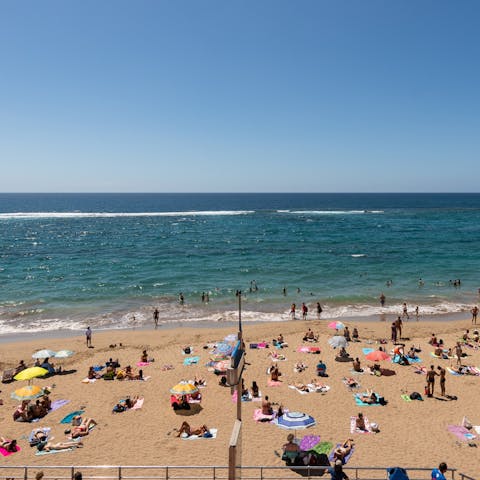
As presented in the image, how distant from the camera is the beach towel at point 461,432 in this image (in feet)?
44.8

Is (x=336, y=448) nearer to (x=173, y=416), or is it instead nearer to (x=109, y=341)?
(x=173, y=416)

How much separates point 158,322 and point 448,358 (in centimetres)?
2030

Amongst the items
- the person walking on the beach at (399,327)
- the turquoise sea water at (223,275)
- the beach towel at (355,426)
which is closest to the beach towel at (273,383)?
the beach towel at (355,426)

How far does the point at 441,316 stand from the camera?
1204 inches

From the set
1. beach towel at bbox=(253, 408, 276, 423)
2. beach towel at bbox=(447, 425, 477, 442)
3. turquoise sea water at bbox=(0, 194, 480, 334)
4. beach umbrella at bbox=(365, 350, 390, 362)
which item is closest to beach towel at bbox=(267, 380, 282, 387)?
beach towel at bbox=(253, 408, 276, 423)

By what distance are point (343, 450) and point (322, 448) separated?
72 cm

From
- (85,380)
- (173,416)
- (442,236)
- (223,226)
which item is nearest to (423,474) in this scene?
(173,416)

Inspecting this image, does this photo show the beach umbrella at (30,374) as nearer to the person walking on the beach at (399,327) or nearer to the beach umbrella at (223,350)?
the beach umbrella at (223,350)

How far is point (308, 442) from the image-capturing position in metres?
12.9

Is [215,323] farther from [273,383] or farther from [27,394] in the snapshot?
[27,394]

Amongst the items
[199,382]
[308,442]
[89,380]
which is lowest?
[89,380]

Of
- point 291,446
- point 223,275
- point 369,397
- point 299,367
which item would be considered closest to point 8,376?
point 299,367

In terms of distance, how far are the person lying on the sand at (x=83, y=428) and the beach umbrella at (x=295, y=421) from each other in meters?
7.43

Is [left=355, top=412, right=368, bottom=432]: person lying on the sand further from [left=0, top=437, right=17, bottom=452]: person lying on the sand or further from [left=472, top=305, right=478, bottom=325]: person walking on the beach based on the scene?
[left=472, top=305, right=478, bottom=325]: person walking on the beach
